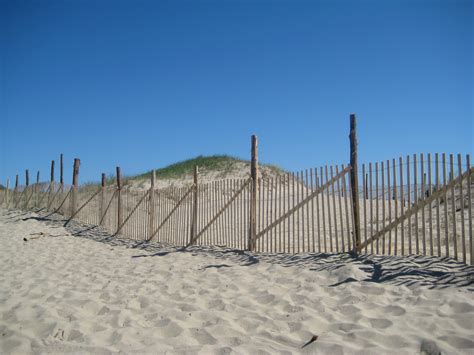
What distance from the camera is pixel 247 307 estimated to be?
4.26 metres

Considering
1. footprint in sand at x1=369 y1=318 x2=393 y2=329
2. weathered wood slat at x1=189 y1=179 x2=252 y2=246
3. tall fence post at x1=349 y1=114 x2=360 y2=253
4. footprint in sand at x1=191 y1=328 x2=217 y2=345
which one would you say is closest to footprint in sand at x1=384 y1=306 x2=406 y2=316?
footprint in sand at x1=369 y1=318 x2=393 y2=329

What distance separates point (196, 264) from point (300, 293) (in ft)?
9.24

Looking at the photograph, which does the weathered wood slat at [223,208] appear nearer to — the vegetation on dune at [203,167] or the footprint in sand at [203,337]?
the footprint in sand at [203,337]

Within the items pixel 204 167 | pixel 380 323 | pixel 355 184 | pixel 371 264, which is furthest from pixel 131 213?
pixel 204 167

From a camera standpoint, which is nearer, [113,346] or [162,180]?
[113,346]

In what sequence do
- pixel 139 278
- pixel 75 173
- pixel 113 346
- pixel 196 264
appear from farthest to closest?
pixel 75 173 < pixel 196 264 < pixel 139 278 < pixel 113 346

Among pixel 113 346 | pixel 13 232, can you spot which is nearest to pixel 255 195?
pixel 113 346

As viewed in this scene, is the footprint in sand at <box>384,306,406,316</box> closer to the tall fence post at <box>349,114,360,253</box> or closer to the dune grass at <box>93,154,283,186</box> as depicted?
the tall fence post at <box>349,114,360,253</box>

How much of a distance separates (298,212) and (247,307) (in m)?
3.36

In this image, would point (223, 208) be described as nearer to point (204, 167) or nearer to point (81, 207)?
point (81, 207)

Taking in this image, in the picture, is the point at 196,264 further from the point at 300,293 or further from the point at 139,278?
the point at 300,293

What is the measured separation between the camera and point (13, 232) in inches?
509

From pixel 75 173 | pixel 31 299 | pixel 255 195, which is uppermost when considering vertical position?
pixel 75 173

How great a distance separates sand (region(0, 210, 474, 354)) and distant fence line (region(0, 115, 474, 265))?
564mm
